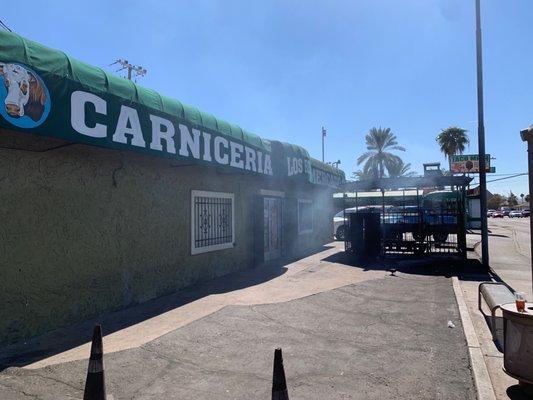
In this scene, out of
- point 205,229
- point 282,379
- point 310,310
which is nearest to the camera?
point 282,379

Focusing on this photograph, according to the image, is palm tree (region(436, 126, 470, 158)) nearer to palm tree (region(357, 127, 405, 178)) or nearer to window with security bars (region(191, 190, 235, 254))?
palm tree (region(357, 127, 405, 178))

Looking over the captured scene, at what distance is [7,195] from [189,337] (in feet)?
9.80

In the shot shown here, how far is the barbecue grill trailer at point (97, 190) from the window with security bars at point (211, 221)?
29 mm

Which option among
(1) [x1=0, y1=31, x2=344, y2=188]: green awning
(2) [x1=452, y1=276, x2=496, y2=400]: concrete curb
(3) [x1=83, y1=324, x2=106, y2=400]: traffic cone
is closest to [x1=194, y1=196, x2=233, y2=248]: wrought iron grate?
(1) [x1=0, y1=31, x2=344, y2=188]: green awning

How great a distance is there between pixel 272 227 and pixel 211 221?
13.3 ft

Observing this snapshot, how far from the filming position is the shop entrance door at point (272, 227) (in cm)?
1387

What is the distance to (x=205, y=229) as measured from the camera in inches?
409

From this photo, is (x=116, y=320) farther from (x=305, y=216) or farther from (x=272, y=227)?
(x=305, y=216)

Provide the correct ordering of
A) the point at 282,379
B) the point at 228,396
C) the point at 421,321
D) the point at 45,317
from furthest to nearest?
1. the point at 421,321
2. the point at 45,317
3. the point at 228,396
4. the point at 282,379

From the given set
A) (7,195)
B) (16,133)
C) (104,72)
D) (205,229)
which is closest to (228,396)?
(7,195)

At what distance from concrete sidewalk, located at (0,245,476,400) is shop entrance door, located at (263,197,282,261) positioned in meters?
4.85

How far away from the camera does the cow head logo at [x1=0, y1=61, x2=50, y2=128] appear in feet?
16.6

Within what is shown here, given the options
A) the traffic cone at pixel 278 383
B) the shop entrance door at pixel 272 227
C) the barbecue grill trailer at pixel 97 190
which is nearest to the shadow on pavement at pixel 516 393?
the traffic cone at pixel 278 383

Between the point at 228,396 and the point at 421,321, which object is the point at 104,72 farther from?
the point at 421,321
